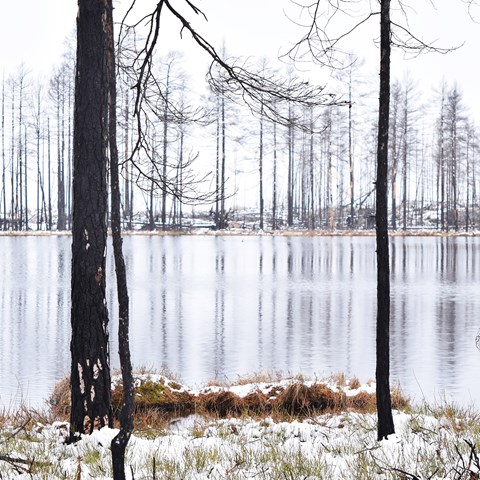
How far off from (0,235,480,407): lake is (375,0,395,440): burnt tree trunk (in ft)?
10.9

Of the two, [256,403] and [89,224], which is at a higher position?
[89,224]

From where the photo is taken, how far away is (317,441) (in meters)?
5.77

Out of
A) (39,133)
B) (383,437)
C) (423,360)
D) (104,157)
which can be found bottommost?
(423,360)

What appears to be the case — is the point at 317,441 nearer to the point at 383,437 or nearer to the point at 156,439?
the point at 383,437

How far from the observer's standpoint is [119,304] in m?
4.61

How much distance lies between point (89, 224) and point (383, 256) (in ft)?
8.38

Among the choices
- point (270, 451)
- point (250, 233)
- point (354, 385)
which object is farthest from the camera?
point (250, 233)

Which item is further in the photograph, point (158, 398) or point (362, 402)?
point (362, 402)

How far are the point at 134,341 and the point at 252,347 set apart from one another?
8.02 feet

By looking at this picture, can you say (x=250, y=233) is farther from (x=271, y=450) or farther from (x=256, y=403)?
(x=271, y=450)

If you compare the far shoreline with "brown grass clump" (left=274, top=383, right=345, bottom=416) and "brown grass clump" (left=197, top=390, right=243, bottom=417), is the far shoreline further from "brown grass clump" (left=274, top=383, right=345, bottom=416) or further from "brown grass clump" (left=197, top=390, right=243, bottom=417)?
"brown grass clump" (left=274, top=383, right=345, bottom=416)

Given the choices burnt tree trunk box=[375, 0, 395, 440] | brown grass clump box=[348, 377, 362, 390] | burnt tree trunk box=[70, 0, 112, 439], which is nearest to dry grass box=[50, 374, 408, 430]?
brown grass clump box=[348, 377, 362, 390]

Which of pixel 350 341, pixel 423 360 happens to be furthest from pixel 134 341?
pixel 423 360

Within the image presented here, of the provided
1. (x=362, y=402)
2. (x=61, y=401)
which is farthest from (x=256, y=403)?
(x=61, y=401)
